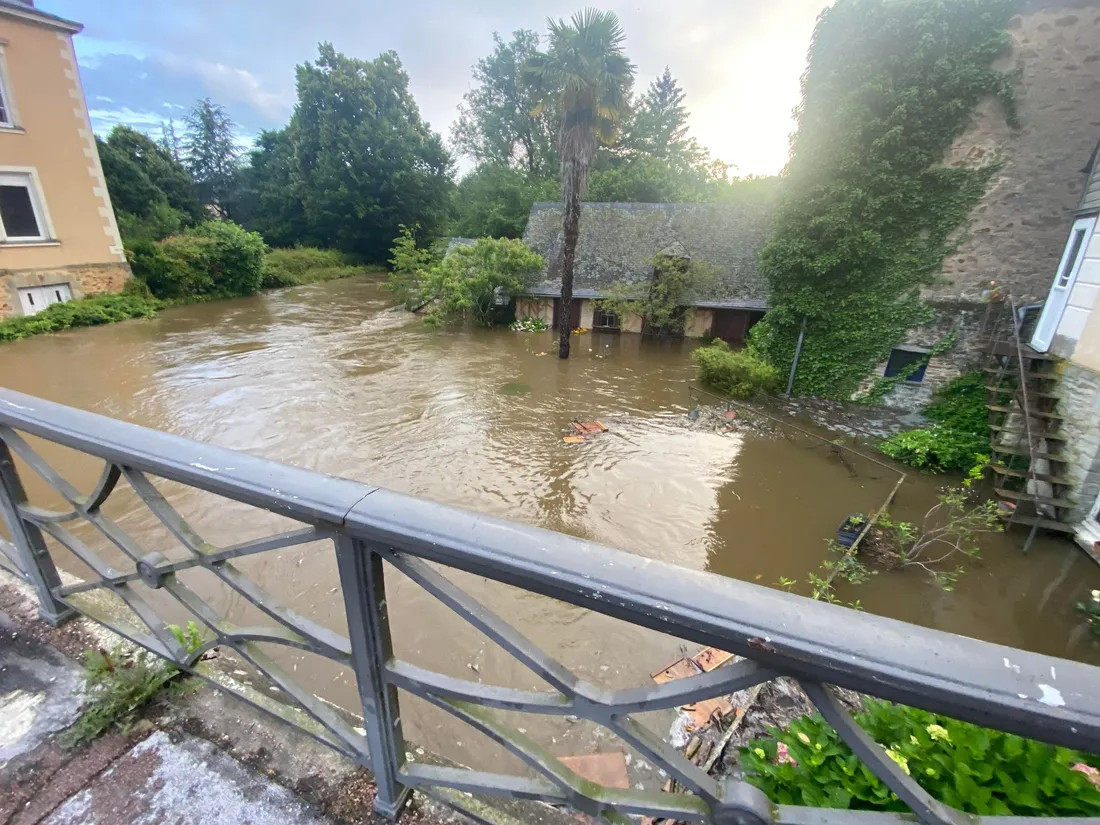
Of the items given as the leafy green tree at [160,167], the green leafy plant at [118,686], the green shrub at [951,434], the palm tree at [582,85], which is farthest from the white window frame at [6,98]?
the green shrub at [951,434]

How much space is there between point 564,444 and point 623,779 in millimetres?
7856

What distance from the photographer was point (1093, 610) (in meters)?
6.62

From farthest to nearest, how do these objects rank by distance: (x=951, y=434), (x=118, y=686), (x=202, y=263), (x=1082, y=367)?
1. (x=202, y=263)
2. (x=951, y=434)
3. (x=1082, y=367)
4. (x=118, y=686)

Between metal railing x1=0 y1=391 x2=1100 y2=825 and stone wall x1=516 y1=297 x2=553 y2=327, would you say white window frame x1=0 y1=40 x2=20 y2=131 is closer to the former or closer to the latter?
stone wall x1=516 y1=297 x2=553 y2=327

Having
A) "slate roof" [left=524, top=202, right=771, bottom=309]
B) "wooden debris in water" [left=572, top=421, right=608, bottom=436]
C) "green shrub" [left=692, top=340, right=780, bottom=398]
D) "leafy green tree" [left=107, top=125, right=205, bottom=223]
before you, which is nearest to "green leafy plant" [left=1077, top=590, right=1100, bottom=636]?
"green shrub" [left=692, top=340, right=780, bottom=398]

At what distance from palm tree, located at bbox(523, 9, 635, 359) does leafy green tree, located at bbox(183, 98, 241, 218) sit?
132 ft

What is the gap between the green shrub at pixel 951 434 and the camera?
34.7 feet

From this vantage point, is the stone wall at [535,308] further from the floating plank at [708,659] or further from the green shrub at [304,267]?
the floating plank at [708,659]

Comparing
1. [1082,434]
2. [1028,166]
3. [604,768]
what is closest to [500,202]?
[1028,166]

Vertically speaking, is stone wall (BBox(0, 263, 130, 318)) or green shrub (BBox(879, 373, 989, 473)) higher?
stone wall (BBox(0, 263, 130, 318))

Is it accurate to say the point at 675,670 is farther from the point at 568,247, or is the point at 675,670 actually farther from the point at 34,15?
the point at 34,15

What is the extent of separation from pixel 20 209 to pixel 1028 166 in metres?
27.8

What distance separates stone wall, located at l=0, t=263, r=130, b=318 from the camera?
1606 cm

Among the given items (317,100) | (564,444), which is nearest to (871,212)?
(564,444)
